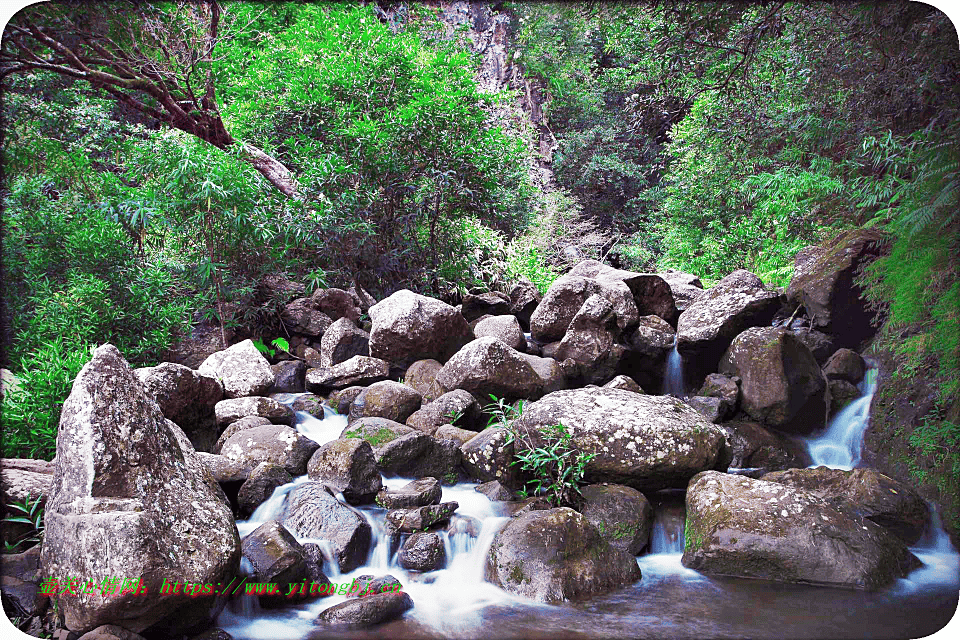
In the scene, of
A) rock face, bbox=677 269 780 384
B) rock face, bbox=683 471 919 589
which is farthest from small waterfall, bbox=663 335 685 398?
rock face, bbox=683 471 919 589

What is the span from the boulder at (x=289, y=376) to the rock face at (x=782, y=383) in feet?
17.1

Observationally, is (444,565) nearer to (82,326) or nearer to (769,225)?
(82,326)

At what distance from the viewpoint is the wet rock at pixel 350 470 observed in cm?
406

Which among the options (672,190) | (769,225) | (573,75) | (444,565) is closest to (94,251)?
(444,565)

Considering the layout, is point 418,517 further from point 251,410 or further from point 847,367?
point 847,367

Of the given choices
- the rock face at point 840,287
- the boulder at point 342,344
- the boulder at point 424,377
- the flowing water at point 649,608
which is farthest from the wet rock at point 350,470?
the rock face at point 840,287

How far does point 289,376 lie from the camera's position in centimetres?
671

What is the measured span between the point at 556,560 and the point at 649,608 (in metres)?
0.56

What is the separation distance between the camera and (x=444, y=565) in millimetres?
3549

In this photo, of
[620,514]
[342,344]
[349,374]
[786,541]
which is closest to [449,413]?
[349,374]

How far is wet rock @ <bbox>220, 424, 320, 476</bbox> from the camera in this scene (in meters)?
4.43

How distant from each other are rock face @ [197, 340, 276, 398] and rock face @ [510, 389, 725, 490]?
3185mm

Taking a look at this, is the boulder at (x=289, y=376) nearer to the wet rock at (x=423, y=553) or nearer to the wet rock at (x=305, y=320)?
the wet rock at (x=305, y=320)

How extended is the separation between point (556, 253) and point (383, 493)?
827cm
